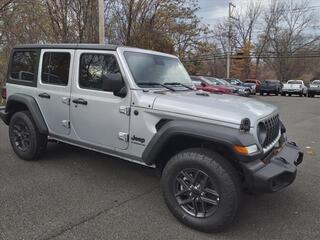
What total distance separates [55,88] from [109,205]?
2.01m

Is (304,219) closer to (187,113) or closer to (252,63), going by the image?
(187,113)

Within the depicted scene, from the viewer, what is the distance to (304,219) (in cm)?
378

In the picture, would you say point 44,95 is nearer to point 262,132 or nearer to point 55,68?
point 55,68

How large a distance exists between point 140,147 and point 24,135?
2511 millimetres

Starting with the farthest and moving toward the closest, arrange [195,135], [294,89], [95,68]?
[294,89], [95,68], [195,135]

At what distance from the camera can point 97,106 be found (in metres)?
4.41

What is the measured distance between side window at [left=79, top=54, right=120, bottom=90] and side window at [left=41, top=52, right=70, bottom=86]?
12.6 inches

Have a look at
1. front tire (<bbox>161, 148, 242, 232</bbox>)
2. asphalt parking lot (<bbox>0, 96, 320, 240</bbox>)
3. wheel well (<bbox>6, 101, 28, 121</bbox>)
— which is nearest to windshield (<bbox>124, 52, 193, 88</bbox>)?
front tire (<bbox>161, 148, 242, 232</bbox>)

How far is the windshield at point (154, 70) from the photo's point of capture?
4.29 meters

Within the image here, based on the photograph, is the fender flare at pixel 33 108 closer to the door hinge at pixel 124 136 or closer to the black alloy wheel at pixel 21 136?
the black alloy wheel at pixel 21 136

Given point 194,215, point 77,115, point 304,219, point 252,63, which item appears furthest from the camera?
point 252,63

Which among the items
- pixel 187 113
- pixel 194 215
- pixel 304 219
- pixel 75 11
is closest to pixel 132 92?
pixel 187 113

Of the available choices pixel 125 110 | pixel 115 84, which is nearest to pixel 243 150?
pixel 125 110

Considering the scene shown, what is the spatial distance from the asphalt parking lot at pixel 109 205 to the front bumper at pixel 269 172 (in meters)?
0.53
